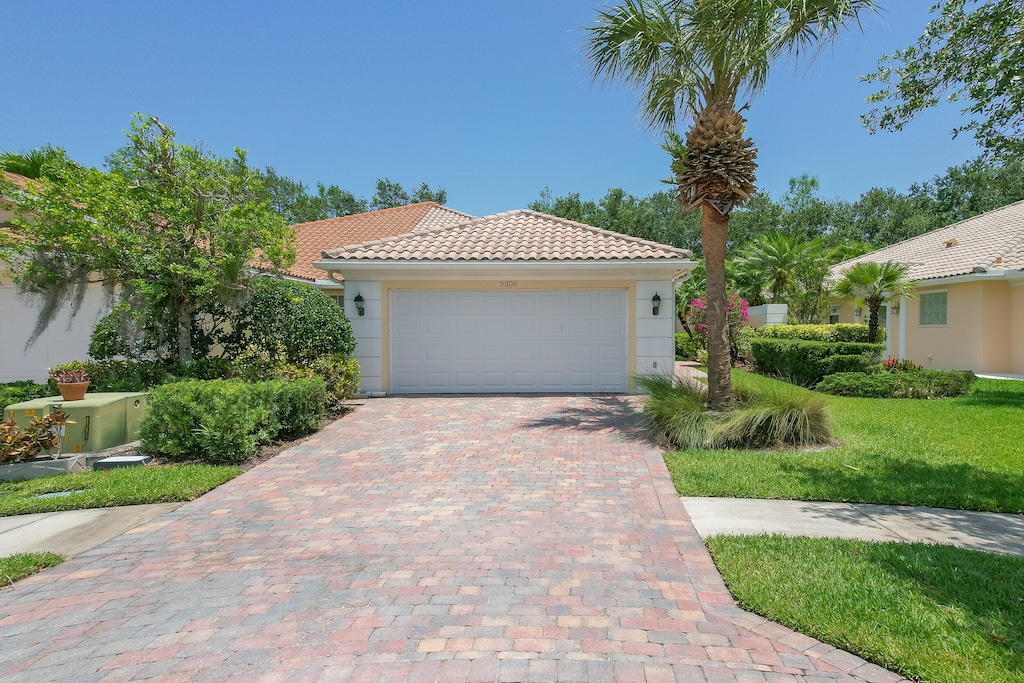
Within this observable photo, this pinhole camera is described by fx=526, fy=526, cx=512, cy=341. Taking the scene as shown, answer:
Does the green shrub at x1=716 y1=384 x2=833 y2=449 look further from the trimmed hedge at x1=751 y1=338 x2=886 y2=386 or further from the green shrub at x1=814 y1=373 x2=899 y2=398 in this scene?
the trimmed hedge at x1=751 y1=338 x2=886 y2=386

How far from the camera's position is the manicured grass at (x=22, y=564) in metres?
3.77

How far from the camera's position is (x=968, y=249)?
17172mm

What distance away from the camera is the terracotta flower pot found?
7078 mm

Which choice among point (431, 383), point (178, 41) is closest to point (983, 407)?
point (431, 383)

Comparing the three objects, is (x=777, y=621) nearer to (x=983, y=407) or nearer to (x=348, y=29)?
(x=983, y=407)

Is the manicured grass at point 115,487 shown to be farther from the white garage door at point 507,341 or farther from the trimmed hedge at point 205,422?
the white garage door at point 507,341

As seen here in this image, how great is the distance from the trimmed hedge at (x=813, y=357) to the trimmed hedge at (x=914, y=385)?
1.43 m

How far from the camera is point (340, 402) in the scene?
36.0 ft

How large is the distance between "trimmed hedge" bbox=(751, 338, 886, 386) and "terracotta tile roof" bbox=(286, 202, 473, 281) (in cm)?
1262

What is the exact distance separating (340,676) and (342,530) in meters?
2.07

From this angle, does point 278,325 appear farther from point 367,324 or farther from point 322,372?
point 367,324

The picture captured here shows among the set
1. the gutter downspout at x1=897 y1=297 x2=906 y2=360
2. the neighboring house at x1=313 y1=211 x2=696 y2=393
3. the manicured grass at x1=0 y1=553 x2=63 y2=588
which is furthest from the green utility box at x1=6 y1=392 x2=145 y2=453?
the gutter downspout at x1=897 y1=297 x2=906 y2=360

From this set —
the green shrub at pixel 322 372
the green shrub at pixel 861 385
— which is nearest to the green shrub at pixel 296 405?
the green shrub at pixel 322 372

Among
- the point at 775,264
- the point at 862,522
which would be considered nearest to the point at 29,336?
the point at 862,522
